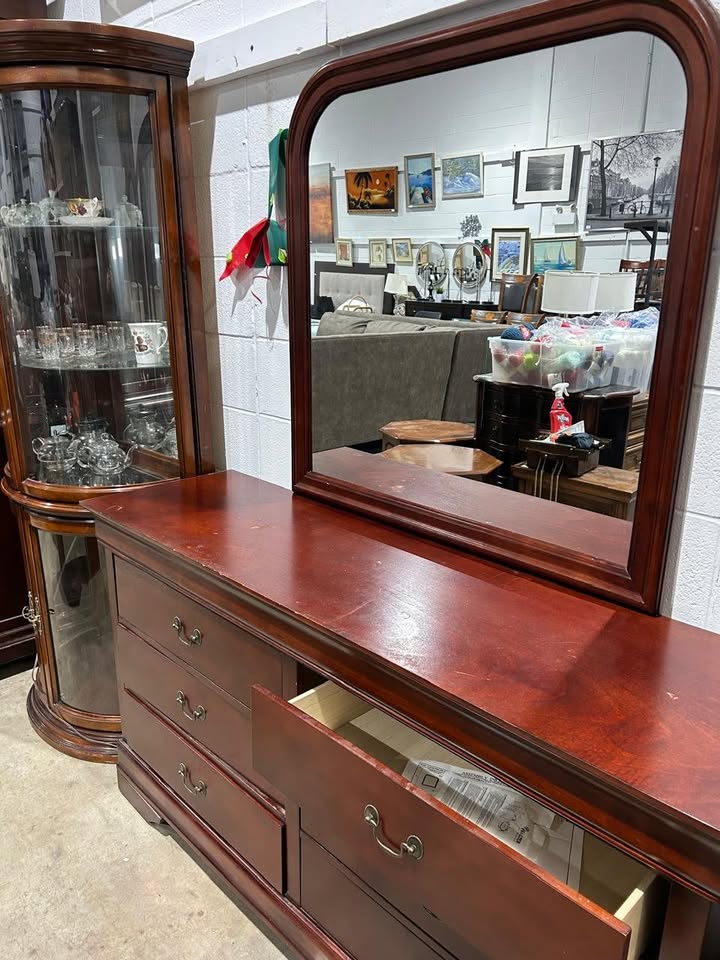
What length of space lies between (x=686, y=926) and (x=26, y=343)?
1.80 meters

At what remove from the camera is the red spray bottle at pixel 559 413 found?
1.21 meters

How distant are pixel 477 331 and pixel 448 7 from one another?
524 mm

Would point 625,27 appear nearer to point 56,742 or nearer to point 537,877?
point 537,877

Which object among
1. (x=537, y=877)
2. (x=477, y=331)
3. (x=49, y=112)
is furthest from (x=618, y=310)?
(x=49, y=112)

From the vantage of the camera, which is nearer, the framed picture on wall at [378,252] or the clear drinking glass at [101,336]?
the framed picture on wall at [378,252]

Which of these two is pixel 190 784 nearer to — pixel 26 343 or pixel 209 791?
pixel 209 791

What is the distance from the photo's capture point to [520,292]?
121 centimetres

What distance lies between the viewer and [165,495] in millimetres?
1685

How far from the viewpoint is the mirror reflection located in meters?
1.05

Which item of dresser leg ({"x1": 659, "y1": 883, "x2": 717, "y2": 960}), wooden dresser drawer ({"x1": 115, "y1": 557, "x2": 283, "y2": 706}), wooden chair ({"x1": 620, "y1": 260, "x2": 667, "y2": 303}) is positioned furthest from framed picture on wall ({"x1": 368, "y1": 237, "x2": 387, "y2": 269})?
dresser leg ({"x1": 659, "y1": 883, "x2": 717, "y2": 960})

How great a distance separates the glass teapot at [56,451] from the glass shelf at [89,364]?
0.18m

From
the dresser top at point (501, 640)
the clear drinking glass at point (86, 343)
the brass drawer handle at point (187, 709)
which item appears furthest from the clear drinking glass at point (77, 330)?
the brass drawer handle at point (187, 709)

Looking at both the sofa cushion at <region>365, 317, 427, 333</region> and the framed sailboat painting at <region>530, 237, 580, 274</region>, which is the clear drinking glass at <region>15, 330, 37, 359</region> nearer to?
the sofa cushion at <region>365, 317, 427, 333</region>

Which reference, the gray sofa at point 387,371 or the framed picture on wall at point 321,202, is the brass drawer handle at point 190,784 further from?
the framed picture on wall at point 321,202
